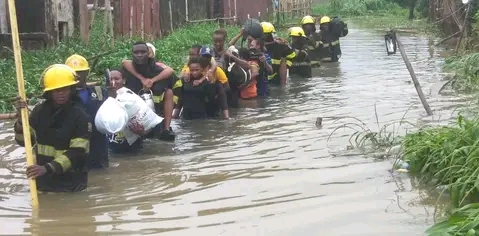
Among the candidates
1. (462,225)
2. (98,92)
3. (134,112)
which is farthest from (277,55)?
(462,225)

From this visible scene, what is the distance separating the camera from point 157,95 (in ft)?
30.5

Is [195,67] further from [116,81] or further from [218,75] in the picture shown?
[116,81]

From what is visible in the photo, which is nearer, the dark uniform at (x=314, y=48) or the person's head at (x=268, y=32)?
the person's head at (x=268, y=32)

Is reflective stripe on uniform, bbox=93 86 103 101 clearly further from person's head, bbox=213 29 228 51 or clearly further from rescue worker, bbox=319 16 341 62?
rescue worker, bbox=319 16 341 62

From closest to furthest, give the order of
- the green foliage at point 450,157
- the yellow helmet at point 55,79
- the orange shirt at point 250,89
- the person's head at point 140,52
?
the green foliage at point 450,157 < the yellow helmet at point 55,79 < the person's head at point 140,52 < the orange shirt at point 250,89

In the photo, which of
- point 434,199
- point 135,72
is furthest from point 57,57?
point 434,199

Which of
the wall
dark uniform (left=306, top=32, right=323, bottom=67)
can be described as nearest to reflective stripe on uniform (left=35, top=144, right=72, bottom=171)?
the wall

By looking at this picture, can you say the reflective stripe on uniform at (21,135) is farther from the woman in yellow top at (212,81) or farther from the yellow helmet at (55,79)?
the woman in yellow top at (212,81)

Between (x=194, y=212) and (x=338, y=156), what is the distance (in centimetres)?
218

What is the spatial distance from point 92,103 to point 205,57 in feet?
9.86

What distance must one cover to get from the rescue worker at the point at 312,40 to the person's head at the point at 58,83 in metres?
10.9

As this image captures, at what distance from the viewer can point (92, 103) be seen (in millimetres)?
7414

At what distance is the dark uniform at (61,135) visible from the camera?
6.28 m

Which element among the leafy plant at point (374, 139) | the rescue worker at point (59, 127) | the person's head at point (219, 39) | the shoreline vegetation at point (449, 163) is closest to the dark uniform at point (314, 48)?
the person's head at point (219, 39)
